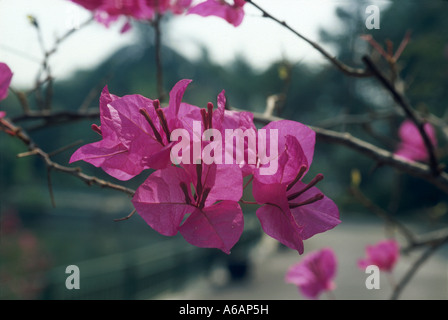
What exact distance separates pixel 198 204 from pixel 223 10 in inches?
8.1

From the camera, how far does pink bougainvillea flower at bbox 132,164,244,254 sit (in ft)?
0.84

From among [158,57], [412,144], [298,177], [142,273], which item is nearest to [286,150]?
[298,177]

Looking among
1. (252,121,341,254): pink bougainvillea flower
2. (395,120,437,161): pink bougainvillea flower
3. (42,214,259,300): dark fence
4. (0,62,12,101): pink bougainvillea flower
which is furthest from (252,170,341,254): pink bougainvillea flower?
(42,214,259,300): dark fence

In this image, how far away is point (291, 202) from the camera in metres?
0.28

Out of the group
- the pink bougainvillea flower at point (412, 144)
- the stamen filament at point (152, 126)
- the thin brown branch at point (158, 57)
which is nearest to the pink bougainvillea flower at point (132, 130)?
the stamen filament at point (152, 126)

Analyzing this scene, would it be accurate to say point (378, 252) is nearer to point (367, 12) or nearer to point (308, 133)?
point (367, 12)

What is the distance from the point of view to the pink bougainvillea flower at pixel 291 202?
26cm

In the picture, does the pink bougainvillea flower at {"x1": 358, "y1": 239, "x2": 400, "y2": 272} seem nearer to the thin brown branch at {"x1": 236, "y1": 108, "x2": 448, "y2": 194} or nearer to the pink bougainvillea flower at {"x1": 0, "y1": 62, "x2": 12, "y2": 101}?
the thin brown branch at {"x1": 236, "y1": 108, "x2": 448, "y2": 194}

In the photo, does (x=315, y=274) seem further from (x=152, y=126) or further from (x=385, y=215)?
(x=152, y=126)

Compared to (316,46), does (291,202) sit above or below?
below

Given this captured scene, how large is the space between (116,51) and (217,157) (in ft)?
55.2

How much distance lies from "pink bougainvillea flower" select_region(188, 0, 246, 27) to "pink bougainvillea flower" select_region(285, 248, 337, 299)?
47cm

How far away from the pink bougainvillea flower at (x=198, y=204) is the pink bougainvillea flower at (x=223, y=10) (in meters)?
0.18

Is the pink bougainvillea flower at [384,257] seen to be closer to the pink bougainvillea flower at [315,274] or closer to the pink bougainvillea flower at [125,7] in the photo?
the pink bougainvillea flower at [315,274]
